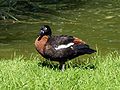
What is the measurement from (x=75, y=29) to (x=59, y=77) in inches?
282

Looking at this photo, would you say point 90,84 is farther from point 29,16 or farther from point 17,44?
point 29,16

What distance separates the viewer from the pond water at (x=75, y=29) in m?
11.8

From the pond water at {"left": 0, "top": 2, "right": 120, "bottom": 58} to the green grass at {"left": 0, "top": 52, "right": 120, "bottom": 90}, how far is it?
9.83 feet

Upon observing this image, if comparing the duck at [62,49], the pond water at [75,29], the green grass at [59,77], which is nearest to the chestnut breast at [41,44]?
the duck at [62,49]

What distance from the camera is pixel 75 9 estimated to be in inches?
725

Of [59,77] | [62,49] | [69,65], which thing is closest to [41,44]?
[62,49]

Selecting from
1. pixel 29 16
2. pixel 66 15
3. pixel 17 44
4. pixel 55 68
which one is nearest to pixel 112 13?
pixel 66 15

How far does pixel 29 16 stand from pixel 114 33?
14.0ft

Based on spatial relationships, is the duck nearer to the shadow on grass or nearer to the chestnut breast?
the chestnut breast

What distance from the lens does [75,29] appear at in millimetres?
14062

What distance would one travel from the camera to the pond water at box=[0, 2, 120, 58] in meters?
11.8

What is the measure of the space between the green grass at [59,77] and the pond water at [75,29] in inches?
118

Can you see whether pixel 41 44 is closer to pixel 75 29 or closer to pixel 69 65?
pixel 69 65

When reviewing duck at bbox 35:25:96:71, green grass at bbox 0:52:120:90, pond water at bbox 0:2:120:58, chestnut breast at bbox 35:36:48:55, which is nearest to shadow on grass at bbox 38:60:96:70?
green grass at bbox 0:52:120:90
